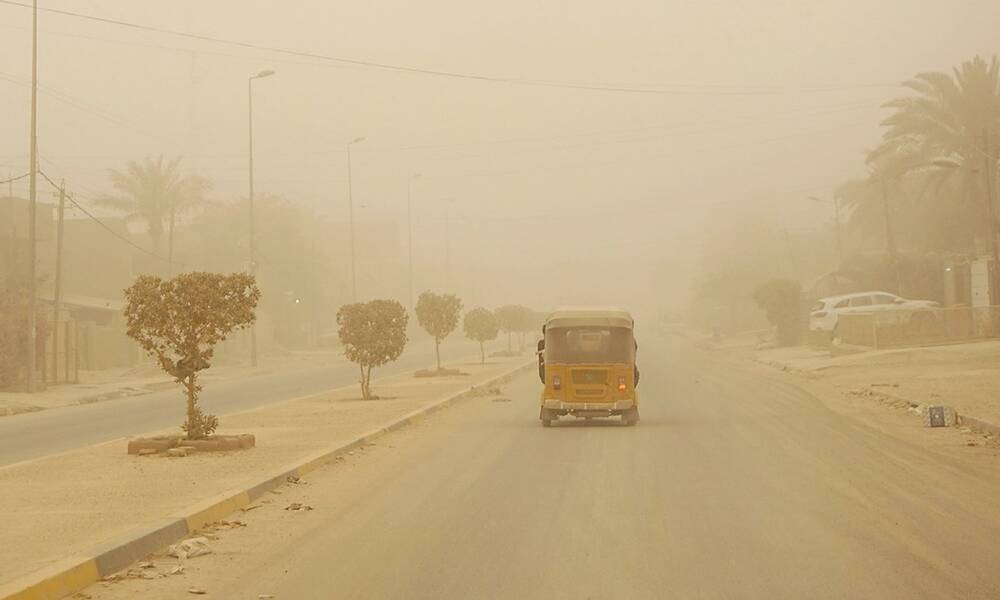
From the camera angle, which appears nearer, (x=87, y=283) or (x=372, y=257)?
(x=87, y=283)

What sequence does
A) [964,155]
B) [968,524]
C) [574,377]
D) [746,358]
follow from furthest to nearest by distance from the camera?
[964,155], [746,358], [574,377], [968,524]

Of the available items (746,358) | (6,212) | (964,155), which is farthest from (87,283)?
(964,155)

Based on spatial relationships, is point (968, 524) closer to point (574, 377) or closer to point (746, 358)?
point (574, 377)

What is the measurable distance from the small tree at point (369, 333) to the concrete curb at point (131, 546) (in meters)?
13.5

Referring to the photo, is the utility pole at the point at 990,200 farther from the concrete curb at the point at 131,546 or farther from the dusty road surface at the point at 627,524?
the concrete curb at the point at 131,546

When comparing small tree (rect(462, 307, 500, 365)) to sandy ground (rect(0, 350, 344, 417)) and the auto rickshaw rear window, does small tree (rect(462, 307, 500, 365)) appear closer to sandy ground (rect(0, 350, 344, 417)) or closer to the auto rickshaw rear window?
sandy ground (rect(0, 350, 344, 417))

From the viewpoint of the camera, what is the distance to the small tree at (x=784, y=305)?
58.9 m

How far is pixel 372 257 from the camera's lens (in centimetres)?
18500

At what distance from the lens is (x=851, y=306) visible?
5303 cm

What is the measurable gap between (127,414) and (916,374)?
1971 centimetres

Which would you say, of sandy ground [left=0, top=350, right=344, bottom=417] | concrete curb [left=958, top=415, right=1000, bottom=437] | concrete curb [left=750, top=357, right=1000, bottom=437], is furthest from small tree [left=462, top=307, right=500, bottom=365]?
concrete curb [left=958, top=415, right=1000, bottom=437]

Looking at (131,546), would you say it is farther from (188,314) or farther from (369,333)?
(369,333)

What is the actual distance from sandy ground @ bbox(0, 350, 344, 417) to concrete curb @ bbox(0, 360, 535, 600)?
20.3 m

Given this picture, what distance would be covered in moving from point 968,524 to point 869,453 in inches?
235
